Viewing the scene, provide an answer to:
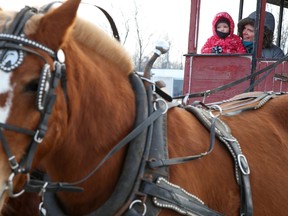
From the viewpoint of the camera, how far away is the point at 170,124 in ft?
7.53

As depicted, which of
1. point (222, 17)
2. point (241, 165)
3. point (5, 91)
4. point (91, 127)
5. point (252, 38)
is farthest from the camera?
point (252, 38)

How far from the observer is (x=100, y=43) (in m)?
2.14

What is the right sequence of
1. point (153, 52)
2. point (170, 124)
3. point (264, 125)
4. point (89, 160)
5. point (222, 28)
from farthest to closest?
point (222, 28)
point (264, 125)
point (153, 52)
point (170, 124)
point (89, 160)

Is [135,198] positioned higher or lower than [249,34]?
lower

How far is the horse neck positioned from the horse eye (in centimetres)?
18

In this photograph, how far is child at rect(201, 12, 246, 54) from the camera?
583 centimetres

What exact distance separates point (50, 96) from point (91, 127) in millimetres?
301

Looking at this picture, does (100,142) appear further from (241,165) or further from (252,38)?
(252,38)

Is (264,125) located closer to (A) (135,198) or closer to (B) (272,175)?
(B) (272,175)

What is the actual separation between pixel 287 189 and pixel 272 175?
0.13m

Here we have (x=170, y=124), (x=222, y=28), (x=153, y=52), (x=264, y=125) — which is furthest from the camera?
(x=222, y=28)

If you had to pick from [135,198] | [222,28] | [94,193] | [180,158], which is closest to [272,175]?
[180,158]

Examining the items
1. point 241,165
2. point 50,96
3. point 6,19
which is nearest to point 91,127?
point 50,96

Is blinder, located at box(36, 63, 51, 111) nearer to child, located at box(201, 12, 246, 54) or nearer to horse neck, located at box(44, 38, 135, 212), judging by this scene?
horse neck, located at box(44, 38, 135, 212)
